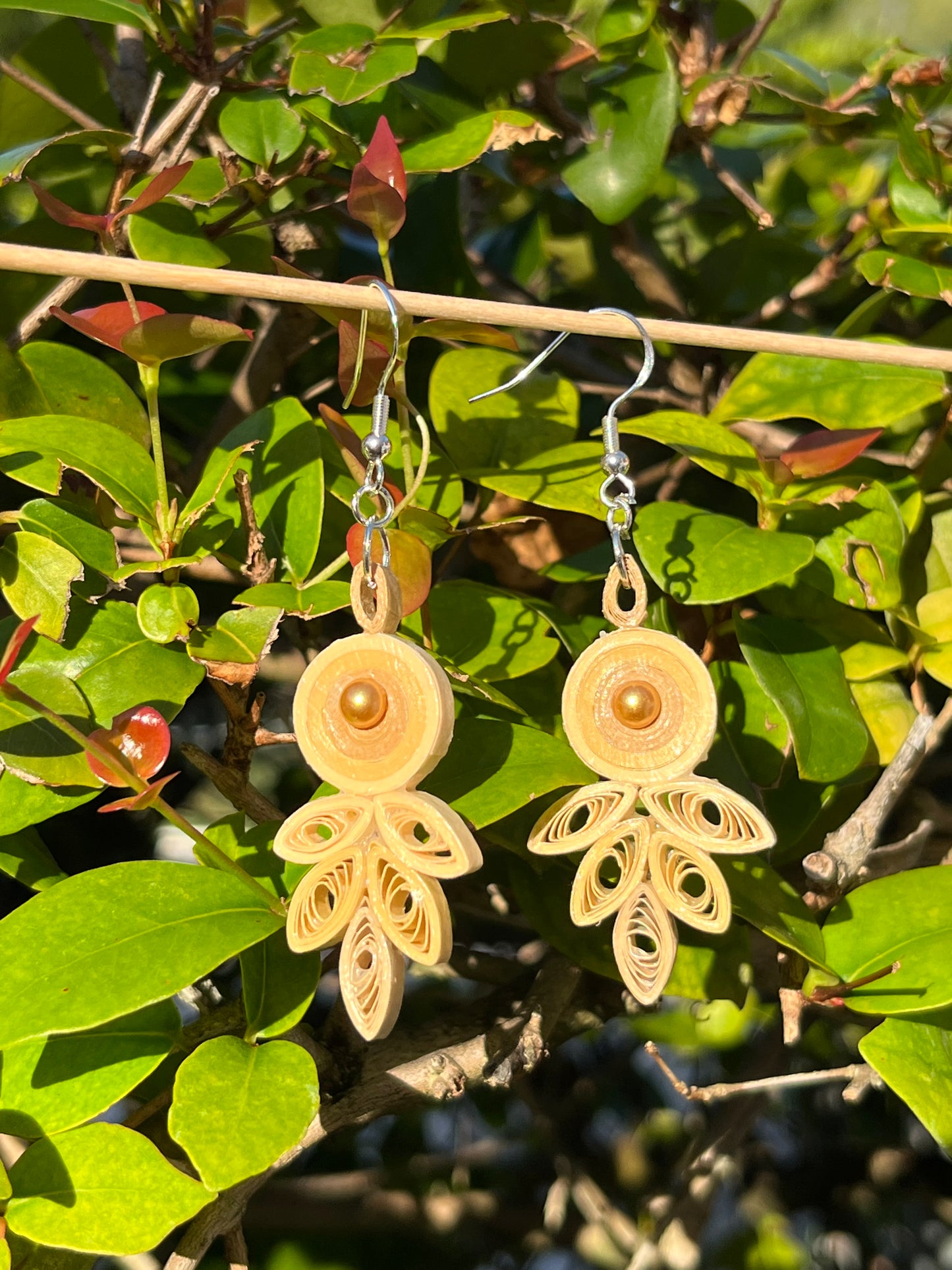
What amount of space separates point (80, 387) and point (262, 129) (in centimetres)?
21

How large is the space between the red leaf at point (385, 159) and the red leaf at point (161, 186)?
105 mm

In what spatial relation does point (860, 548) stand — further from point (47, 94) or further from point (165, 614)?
point (47, 94)

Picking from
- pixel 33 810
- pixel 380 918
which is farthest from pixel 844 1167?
pixel 33 810

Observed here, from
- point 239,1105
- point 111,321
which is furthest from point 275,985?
point 111,321

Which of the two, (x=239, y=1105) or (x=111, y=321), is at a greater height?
(x=111, y=321)

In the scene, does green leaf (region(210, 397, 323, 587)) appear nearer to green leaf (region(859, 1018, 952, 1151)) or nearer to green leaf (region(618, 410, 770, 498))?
green leaf (region(618, 410, 770, 498))

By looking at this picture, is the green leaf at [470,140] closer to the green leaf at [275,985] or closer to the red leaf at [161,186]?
the red leaf at [161,186]

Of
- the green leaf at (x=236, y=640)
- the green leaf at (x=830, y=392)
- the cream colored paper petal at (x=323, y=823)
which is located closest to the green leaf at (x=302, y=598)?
the green leaf at (x=236, y=640)

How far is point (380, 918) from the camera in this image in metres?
0.57

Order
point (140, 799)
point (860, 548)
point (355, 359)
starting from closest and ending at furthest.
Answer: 1. point (140, 799)
2. point (355, 359)
3. point (860, 548)

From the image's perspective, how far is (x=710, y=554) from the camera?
667 millimetres

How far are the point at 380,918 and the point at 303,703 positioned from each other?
0.37ft

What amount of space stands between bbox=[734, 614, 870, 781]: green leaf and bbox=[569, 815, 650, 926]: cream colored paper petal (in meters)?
0.11

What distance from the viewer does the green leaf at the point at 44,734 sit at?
584 mm
